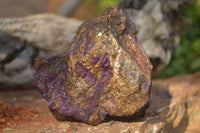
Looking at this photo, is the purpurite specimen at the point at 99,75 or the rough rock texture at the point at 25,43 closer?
the purpurite specimen at the point at 99,75

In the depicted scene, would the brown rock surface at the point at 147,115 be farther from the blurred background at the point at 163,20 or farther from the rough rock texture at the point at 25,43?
the blurred background at the point at 163,20

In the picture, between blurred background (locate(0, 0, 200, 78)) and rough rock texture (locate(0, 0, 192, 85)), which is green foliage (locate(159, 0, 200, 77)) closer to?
blurred background (locate(0, 0, 200, 78))

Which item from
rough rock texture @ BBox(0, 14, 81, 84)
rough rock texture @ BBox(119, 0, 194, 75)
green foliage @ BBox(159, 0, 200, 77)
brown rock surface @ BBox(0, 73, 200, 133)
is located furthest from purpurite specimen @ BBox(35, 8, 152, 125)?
green foliage @ BBox(159, 0, 200, 77)

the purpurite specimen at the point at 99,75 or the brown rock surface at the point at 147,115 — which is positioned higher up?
the purpurite specimen at the point at 99,75

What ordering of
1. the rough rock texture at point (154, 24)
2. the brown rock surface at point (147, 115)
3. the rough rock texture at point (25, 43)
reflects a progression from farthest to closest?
the rough rock texture at point (154, 24) → the rough rock texture at point (25, 43) → the brown rock surface at point (147, 115)

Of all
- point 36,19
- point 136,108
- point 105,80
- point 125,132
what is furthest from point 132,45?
point 36,19

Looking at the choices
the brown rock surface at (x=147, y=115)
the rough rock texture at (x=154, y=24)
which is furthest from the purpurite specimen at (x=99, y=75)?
the rough rock texture at (x=154, y=24)

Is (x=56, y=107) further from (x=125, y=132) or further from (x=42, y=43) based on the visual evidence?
(x=42, y=43)
